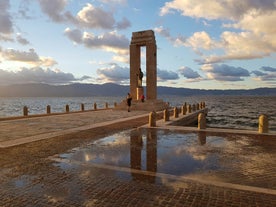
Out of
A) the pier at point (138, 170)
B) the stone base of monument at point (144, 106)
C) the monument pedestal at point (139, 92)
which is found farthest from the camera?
the monument pedestal at point (139, 92)

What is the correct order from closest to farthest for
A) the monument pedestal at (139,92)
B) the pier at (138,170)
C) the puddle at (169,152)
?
1. the pier at (138,170)
2. the puddle at (169,152)
3. the monument pedestal at (139,92)

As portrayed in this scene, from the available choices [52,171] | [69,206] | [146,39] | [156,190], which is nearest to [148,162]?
[156,190]

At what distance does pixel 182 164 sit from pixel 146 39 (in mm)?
30339

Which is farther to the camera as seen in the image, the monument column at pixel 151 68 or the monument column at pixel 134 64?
the monument column at pixel 134 64

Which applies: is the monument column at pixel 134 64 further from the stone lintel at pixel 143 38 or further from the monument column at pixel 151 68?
the monument column at pixel 151 68

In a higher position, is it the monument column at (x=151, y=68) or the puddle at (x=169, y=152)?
the monument column at (x=151, y=68)

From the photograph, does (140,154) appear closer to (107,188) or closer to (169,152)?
(169,152)

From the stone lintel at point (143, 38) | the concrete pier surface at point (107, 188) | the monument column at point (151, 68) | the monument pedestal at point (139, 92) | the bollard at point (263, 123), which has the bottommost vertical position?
the concrete pier surface at point (107, 188)

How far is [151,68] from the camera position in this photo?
36188 millimetres

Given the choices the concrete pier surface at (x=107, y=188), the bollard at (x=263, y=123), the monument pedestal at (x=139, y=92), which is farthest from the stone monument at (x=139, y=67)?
the concrete pier surface at (x=107, y=188)

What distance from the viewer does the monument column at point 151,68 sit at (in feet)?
118

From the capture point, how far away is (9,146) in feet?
33.2

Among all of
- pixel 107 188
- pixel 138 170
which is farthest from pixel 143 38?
pixel 107 188

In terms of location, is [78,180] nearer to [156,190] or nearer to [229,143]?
[156,190]
